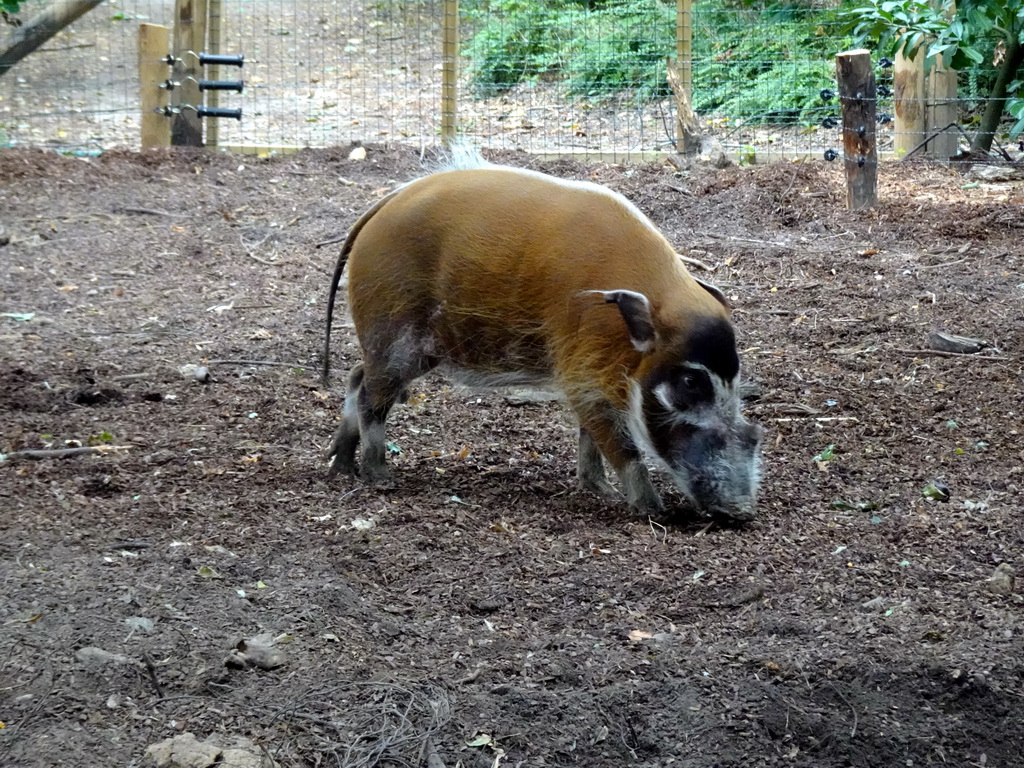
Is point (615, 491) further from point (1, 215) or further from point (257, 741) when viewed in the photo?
point (1, 215)

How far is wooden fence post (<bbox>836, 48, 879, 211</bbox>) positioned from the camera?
26.7 feet

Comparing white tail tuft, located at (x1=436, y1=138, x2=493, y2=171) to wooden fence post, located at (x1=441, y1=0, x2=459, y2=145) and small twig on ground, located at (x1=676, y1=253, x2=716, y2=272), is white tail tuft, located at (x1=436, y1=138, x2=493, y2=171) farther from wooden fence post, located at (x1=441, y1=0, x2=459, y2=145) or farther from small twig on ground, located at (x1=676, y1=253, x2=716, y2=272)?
wooden fence post, located at (x1=441, y1=0, x2=459, y2=145)

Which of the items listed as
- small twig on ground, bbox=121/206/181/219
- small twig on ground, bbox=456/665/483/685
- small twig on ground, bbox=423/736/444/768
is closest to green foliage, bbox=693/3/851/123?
small twig on ground, bbox=121/206/181/219

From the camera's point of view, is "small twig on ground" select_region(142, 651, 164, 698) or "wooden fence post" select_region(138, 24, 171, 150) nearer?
"small twig on ground" select_region(142, 651, 164, 698)

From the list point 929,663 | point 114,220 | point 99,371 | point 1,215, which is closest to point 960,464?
point 929,663

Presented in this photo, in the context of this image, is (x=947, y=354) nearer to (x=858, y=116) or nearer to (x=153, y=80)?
(x=858, y=116)

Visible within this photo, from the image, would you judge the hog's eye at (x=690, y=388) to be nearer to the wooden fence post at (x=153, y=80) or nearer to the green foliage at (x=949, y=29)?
the green foliage at (x=949, y=29)

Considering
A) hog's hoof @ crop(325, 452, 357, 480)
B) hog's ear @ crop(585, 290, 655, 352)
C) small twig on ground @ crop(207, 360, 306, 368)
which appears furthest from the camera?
small twig on ground @ crop(207, 360, 306, 368)

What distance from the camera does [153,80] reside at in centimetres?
1039

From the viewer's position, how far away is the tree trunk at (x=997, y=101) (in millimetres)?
9320

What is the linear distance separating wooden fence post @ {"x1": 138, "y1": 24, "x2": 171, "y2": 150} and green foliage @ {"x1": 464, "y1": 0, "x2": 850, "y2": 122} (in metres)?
4.32

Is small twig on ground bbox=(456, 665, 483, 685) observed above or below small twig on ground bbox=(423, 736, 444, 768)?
above

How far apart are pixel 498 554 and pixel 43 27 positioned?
748cm

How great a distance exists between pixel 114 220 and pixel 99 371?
3.20 metres
